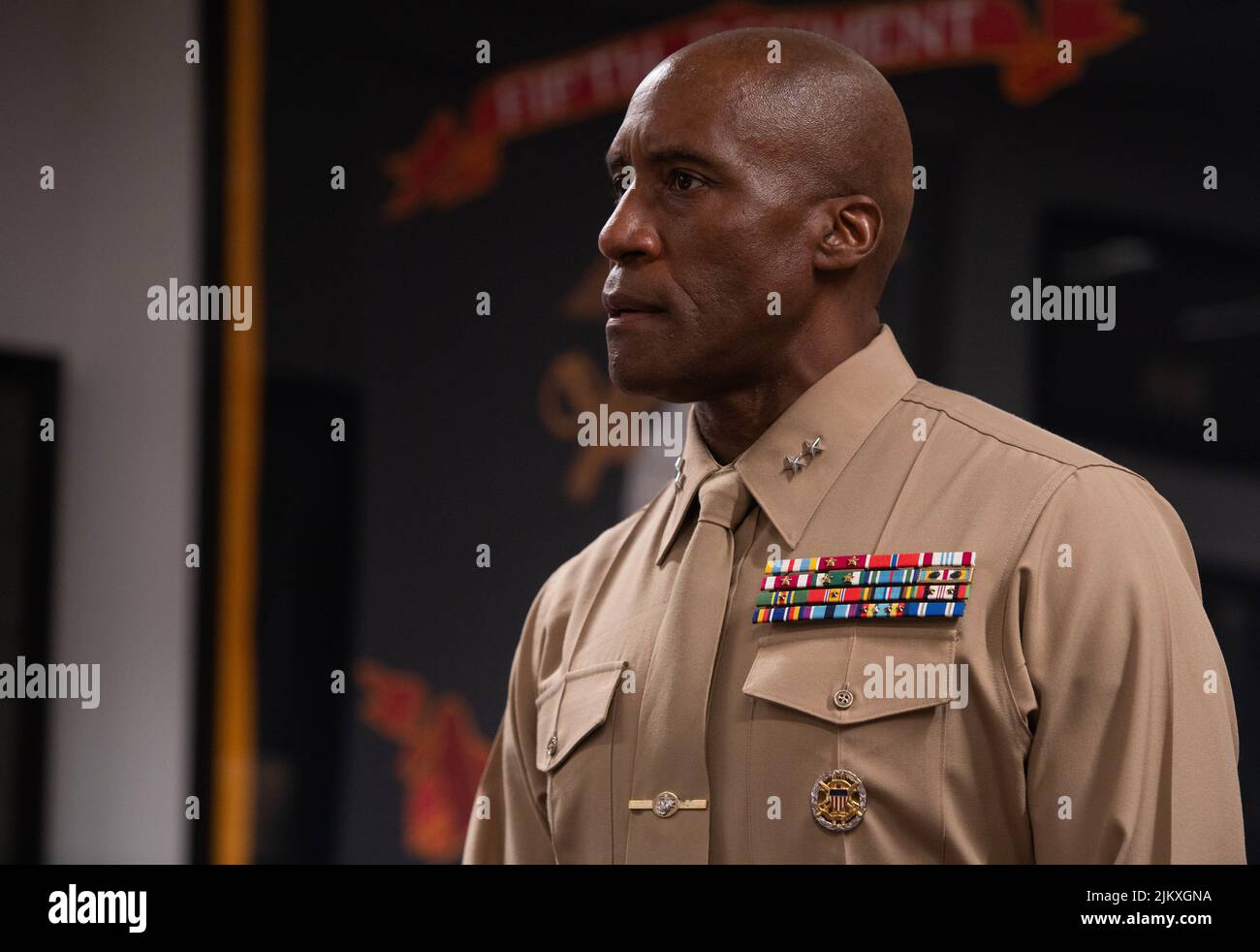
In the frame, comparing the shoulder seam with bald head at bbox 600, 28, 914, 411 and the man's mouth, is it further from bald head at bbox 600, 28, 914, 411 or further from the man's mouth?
the man's mouth

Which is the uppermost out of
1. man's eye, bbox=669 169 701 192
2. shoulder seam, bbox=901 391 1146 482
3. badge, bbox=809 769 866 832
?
man's eye, bbox=669 169 701 192

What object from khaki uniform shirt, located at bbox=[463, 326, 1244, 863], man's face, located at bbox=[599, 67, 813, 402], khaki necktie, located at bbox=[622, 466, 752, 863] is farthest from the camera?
man's face, located at bbox=[599, 67, 813, 402]

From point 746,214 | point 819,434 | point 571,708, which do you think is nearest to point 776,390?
point 819,434

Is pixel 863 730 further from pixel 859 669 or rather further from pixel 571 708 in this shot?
pixel 571 708

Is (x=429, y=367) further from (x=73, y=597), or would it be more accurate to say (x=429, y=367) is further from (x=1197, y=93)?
(x=1197, y=93)

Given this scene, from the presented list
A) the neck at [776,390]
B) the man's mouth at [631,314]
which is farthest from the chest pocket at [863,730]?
A: the man's mouth at [631,314]

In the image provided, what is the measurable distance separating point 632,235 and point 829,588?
0.40 meters

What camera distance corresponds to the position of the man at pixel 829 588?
48.3 inches

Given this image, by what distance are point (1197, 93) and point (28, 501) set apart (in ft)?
7.60

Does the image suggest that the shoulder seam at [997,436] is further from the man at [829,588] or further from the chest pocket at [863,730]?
the chest pocket at [863,730]

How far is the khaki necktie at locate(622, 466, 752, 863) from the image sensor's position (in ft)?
4.33

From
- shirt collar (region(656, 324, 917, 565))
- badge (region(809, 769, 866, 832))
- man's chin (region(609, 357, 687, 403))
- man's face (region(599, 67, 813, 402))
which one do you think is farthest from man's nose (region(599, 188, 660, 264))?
badge (region(809, 769, 866, 832))

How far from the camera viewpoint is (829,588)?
4.36ft

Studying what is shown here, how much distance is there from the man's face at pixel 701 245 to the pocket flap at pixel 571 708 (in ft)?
0.94
